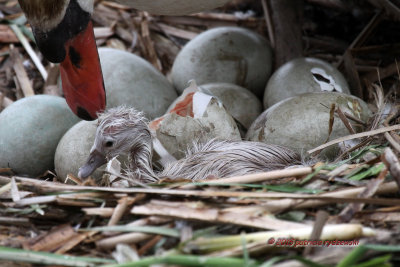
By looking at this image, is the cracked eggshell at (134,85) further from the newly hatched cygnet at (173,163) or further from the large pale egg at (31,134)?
the newly hatched cygnet at (173,163)

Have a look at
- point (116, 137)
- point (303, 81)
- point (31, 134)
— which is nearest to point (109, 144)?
point (116, 137)

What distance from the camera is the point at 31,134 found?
226cm

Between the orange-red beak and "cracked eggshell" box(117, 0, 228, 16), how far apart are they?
0.29 m

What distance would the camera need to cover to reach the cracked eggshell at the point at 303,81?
2428mm

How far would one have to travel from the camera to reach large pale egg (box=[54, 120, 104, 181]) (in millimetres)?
2092

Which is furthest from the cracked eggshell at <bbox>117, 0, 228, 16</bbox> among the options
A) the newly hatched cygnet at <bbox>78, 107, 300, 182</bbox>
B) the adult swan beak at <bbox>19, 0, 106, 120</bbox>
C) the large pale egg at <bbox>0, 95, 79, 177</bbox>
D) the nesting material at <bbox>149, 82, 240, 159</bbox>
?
the large pale egg at <bbox>0, 95, 79, 177</bbox>

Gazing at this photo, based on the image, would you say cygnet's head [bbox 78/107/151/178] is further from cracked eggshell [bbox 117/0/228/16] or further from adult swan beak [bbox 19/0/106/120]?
cracked eggshell [bbox 117/0/228/16]

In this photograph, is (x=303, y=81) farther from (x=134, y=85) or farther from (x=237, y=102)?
(x=134, y=85)

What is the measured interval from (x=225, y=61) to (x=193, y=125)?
865 millimetres

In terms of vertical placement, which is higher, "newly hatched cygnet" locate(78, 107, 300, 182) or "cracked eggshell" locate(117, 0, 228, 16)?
"cracked eggshell" locate(117, 0, 228, 16)

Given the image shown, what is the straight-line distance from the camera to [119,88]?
250 cm

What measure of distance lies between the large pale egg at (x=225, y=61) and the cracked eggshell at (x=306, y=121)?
28.0 inches

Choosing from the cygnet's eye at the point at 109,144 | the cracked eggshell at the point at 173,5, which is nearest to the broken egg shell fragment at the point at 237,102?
the cracked eggshell at the point at 173,5

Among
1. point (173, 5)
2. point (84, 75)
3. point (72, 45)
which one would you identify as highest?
point (173, 5)
